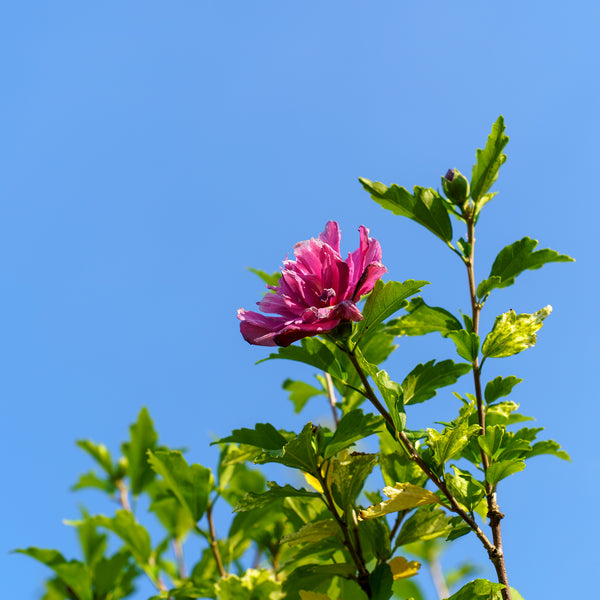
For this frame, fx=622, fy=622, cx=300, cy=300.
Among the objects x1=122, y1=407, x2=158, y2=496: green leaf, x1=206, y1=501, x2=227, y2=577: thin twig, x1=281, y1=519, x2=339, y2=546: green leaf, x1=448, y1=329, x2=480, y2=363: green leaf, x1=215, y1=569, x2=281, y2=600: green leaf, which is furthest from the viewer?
x1=122, y1=407, x2=158, y2=496: green leaf

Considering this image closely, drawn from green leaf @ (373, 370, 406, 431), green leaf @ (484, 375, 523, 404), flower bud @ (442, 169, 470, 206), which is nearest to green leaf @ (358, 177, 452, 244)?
flower bud @ (442, 169, 470, 206)

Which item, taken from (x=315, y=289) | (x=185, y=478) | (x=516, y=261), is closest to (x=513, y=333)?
(x=516, y=261)

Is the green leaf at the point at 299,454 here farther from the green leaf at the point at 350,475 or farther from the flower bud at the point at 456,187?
the flower bud at the point at 456,187

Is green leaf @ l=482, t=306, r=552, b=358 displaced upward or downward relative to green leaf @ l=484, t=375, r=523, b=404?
upward

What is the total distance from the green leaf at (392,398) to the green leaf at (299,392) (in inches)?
42.3

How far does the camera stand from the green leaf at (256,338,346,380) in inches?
67.6

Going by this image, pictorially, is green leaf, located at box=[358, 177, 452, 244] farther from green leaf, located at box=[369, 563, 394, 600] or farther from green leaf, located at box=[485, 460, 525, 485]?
green leaf, located at box=[369, 563, 394, 600]

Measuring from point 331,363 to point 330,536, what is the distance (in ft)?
1.83

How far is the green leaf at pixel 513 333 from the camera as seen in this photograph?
1.72 metres

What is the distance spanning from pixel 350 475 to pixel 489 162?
1.03m

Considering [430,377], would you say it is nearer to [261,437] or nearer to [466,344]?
[466,344]

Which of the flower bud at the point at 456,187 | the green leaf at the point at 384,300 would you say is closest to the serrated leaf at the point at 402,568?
the green leaf at the point at 384,300

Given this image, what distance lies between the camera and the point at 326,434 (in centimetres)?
192

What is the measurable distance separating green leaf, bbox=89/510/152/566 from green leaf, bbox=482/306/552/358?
6.28 ft
